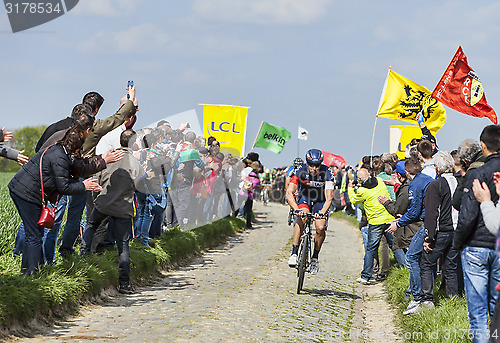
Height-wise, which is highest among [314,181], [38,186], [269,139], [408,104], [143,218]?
[408,104]

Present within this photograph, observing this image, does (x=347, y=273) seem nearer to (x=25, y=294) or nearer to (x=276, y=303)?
(x=276, y=303)

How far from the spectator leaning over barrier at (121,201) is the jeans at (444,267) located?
4071 millimetres

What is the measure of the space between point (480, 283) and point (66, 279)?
15.9 feet

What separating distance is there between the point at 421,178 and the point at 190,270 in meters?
5.12

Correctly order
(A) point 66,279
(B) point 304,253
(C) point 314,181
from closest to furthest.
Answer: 1. (A) point 66,279
2. (B) point 304,253
3. (C) point 314,181

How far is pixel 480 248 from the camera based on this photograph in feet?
20.4

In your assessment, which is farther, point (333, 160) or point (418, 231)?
point (333, 160)

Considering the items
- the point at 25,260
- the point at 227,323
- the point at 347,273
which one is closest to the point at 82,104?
the point at 25,260

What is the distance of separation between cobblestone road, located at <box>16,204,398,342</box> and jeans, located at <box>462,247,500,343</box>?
204cm

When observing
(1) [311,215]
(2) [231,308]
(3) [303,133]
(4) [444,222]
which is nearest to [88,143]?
(2) [231,308]

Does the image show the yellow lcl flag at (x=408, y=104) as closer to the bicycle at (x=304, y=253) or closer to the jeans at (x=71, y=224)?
the bicycle at (x=304, y=253)

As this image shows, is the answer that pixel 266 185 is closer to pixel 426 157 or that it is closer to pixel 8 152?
pixel 426 157

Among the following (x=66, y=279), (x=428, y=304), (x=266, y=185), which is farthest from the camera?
(x=266, y=185)

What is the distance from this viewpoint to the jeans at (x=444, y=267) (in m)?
9.16
